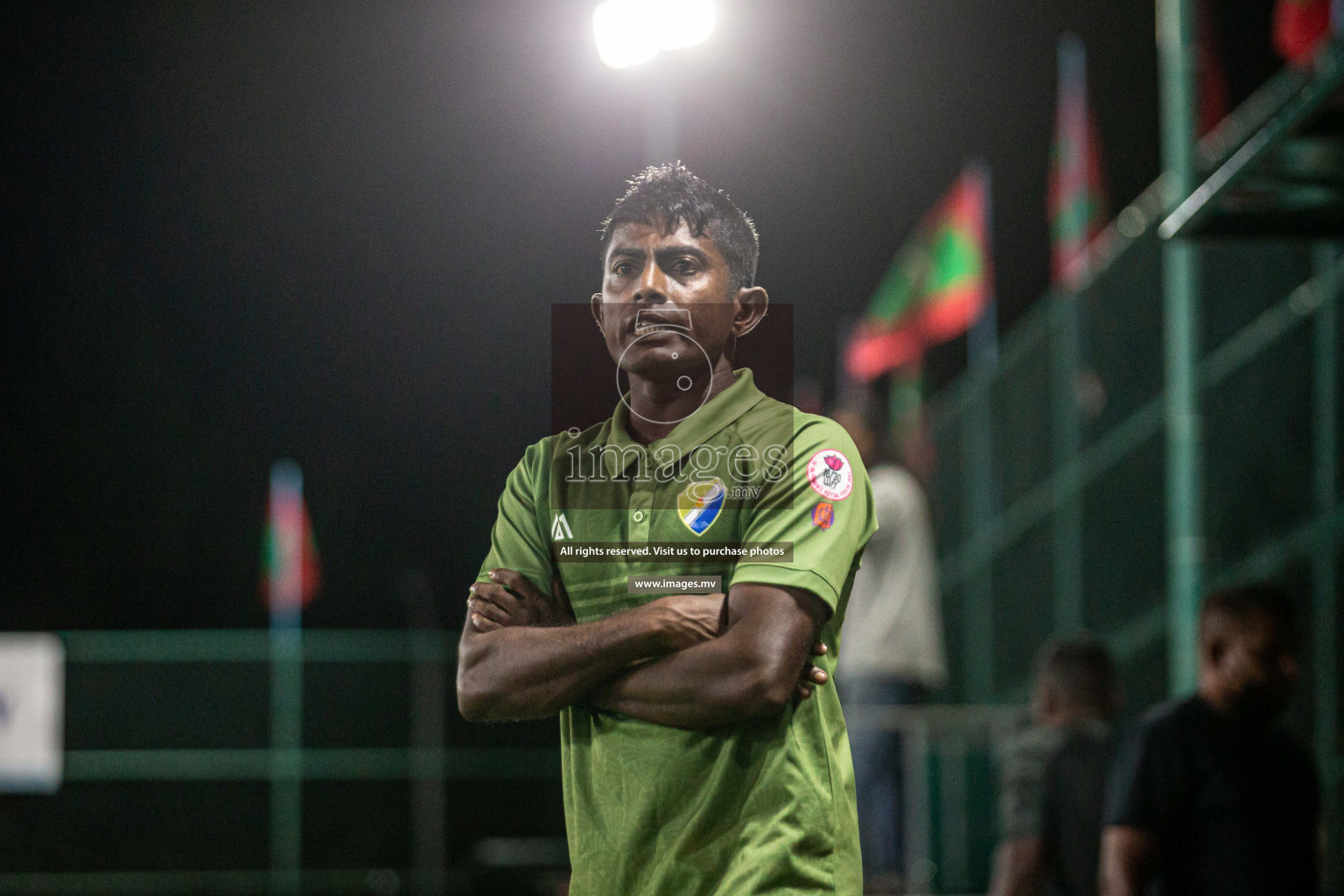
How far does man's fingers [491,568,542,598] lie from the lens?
204 centimetres

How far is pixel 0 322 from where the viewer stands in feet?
9.56

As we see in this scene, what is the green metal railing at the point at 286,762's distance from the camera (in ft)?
38.5

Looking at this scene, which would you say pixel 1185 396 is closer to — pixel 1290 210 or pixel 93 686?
pixel 1290 210

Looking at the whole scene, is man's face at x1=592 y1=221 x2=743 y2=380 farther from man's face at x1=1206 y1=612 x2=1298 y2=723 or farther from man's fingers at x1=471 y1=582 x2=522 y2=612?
man's face at x1=1206 y1=612 x2=1298 y2=723

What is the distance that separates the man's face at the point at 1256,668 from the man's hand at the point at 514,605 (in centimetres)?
262

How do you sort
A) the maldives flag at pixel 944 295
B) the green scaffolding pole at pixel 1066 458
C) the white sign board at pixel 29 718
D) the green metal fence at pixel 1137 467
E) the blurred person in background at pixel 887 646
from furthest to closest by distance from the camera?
1. the maldives flag at pixel 944 295
2. the white sign board at pixel 29 718
3. the green scaffolding pole at pixel 1066 458
4. the blurred person in background at pixel 887 646
5. the green metal fence at pixel 1137 467

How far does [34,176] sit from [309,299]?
0.67m

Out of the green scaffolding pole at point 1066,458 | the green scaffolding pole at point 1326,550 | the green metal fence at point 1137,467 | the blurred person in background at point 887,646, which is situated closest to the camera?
the green scaffolding pole at point 1326,550

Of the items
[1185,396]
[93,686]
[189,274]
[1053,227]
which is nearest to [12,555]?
[93,686]

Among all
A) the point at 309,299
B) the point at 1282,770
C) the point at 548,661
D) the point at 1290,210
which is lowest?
the point at 1282,770

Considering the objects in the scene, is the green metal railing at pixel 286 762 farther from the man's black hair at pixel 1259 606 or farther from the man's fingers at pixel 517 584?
the man's fingers at pixel 517 584

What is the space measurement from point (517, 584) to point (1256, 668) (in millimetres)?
2699

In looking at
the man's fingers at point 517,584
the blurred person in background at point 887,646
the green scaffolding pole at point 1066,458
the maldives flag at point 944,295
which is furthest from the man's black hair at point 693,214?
the maldives flag at point 944,295

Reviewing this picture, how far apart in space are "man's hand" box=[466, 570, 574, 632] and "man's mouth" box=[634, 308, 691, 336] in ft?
1.19
